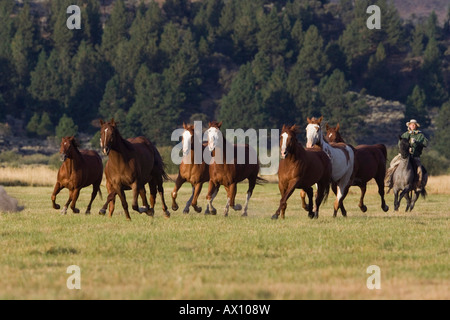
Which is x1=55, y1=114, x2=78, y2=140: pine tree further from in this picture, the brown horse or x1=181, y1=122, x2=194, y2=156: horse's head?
x1=181, y1=122, x2=194, y2=156: horse's head

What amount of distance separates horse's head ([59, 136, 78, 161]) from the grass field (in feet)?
5.25

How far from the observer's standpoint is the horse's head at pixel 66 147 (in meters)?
20.9

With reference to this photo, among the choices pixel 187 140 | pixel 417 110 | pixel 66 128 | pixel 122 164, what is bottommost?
pixel 66 128

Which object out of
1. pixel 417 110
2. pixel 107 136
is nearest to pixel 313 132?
pixel 107 136

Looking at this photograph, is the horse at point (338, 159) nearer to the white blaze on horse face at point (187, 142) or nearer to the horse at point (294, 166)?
the horse at point (294, 166)

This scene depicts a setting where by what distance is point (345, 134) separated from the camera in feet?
320

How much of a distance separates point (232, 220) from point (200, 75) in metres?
100

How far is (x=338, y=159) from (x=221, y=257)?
26.5 feet

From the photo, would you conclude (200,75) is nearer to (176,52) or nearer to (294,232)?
(176,52)

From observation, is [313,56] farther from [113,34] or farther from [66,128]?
[66,128]

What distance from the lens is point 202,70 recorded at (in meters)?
123

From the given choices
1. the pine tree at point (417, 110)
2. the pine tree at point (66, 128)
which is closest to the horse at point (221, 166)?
the pine tree at point (66, 128)

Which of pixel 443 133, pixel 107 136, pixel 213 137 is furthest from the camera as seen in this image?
pixel 443 133

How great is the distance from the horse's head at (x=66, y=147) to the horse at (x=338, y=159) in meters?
5.37
